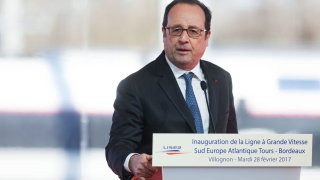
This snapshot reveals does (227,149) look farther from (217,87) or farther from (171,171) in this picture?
(217,87)

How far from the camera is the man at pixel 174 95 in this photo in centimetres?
222

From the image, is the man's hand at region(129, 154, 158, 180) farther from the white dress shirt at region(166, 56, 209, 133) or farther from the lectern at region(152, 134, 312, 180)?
the white dress shirt at region(166, 56, 209, 133)

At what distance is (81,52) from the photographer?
A: 4113mm

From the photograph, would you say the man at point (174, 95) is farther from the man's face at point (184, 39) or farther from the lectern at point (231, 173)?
the lectern at point (231, 173)

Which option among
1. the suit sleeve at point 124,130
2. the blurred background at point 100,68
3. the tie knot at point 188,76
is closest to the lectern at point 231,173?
the suit sleeve at point 124,130

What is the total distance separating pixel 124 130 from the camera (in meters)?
2.19

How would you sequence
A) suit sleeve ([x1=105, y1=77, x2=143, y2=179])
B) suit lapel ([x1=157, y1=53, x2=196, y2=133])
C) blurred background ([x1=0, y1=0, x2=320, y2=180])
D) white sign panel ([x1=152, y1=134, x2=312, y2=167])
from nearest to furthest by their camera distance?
1. white sign panel ([x1=152, y1=134, x2=312, y2=167])
2. suit sleeve ([x1=105, y1=77, x2=143, y2=179])
3. suit lapel ([x1=157, y1=53, x2=196, y2=133])
4. blurred background ([x1=0, y1=0, x2=320, y2=180])

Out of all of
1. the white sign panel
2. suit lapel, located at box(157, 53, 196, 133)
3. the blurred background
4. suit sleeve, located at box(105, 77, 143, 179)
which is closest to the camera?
the white sign panel

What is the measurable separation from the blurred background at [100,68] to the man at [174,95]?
3.70 feet

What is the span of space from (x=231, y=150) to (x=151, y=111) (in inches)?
16.9

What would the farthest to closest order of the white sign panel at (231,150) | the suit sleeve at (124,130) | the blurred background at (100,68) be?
the blurred background at (100,68) < the suit sleeve at (124,130) < the white sign panel at (231,150)

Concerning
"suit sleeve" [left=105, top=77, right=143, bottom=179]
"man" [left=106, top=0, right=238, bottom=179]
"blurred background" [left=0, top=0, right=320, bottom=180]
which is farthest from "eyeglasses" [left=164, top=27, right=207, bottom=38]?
"blurred background" [left=0, top=0, right=320, bottom=180]

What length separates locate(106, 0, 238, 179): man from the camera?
222cm

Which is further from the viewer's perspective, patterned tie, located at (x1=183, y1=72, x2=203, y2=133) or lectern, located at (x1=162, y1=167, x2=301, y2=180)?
patterned tie, located at (x1=183, y1=72, x2=203, y2=133)
